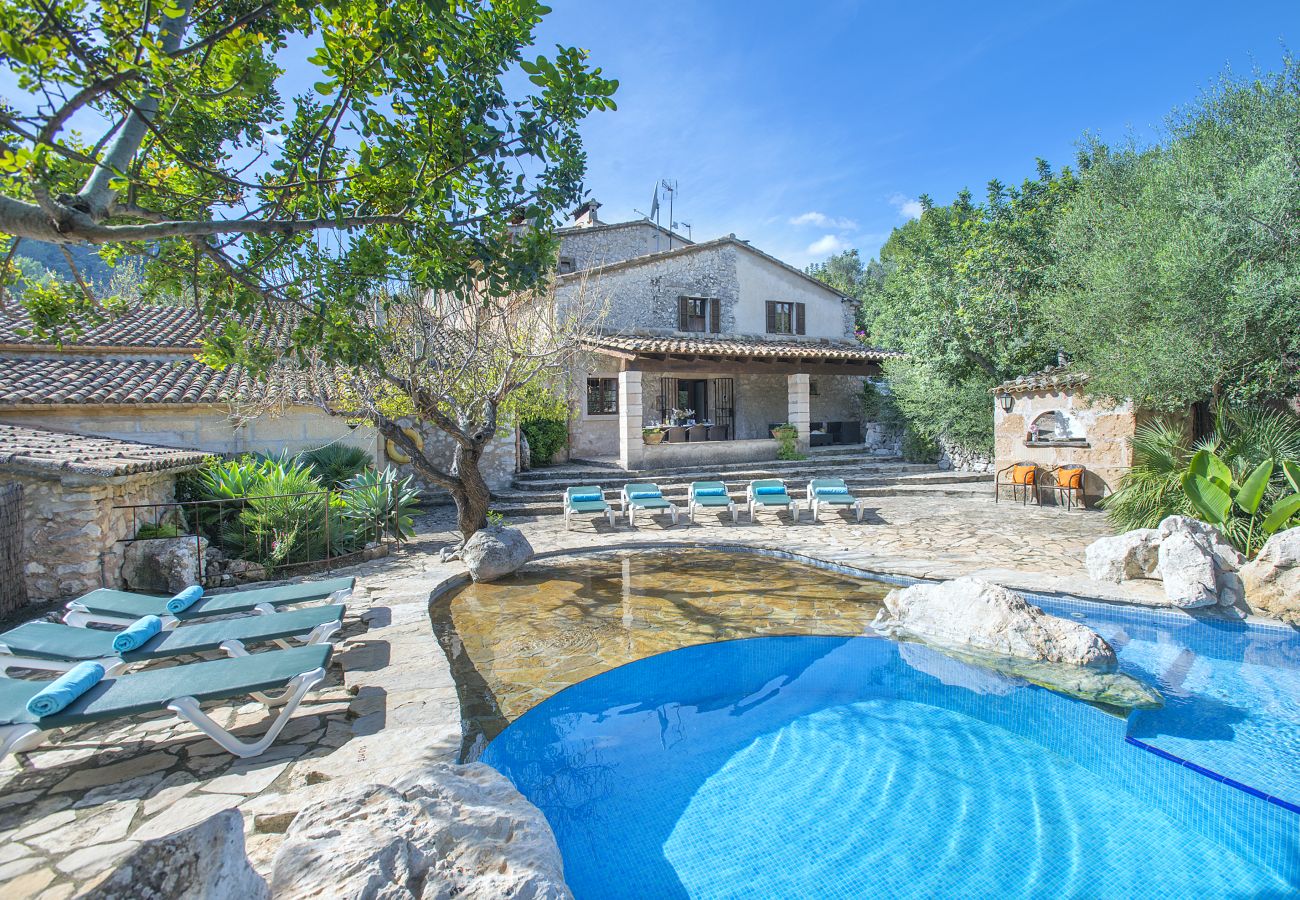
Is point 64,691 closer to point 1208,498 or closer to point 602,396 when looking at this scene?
point 1208,498

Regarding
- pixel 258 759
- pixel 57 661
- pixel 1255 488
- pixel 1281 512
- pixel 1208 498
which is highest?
pixel 1255 488

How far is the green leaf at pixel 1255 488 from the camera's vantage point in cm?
716

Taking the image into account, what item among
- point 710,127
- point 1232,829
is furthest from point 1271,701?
point 710,127

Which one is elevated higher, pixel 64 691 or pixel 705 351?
pixel 705 351

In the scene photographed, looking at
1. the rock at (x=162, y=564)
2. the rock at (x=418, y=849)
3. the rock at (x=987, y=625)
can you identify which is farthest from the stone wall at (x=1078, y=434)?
the rock at (x=162, y=564)

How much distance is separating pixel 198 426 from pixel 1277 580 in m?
16.7

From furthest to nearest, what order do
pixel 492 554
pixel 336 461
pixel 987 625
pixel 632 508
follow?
1. pixel 336 461
2. pixel 632 508
3. pixel 492 554
4. pixel 987 625

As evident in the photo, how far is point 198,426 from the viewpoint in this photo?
1205cm

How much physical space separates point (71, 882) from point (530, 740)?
7.55ft

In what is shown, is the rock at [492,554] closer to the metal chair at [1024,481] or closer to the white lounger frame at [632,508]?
the white lounger frame at [632,508]

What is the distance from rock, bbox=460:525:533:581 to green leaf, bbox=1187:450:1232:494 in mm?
8878

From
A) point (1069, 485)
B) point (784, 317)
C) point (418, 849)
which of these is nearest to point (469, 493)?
point (418, 849)

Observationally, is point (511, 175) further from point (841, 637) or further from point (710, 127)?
point (710, 127)

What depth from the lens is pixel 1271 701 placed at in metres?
4.48
